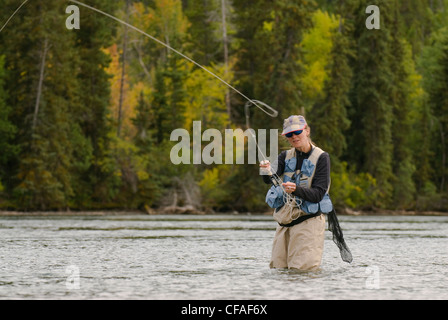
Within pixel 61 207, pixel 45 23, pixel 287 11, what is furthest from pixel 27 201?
pixel 287 11

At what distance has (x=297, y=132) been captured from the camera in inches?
435

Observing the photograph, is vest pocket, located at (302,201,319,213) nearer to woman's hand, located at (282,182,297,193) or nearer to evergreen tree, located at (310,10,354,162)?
woman's hand, located at (282,182,297,193)

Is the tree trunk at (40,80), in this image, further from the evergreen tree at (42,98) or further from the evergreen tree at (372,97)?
the evergreen tree at (372,97)

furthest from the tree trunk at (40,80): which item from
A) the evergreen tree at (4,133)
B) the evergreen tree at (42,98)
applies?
the evergreen tree at (4,133)

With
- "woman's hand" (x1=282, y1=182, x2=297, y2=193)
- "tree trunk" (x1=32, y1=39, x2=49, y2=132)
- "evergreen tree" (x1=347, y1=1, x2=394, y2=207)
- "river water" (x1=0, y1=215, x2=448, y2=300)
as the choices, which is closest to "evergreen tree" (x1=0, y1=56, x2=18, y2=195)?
"tree trunk" (x1=32, y1=39, x2=49, y2=132)

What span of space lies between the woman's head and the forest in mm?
37790

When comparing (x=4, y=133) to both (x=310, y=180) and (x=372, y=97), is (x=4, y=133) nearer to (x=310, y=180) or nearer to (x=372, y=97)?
(x=372, y=97)

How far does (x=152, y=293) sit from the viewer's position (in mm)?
10391

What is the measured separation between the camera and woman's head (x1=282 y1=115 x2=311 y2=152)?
36.0ft

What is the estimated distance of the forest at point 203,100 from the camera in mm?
50719

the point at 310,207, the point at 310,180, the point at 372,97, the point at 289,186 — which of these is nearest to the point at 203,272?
the point at 310,207

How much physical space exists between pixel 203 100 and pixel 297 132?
48.3m
